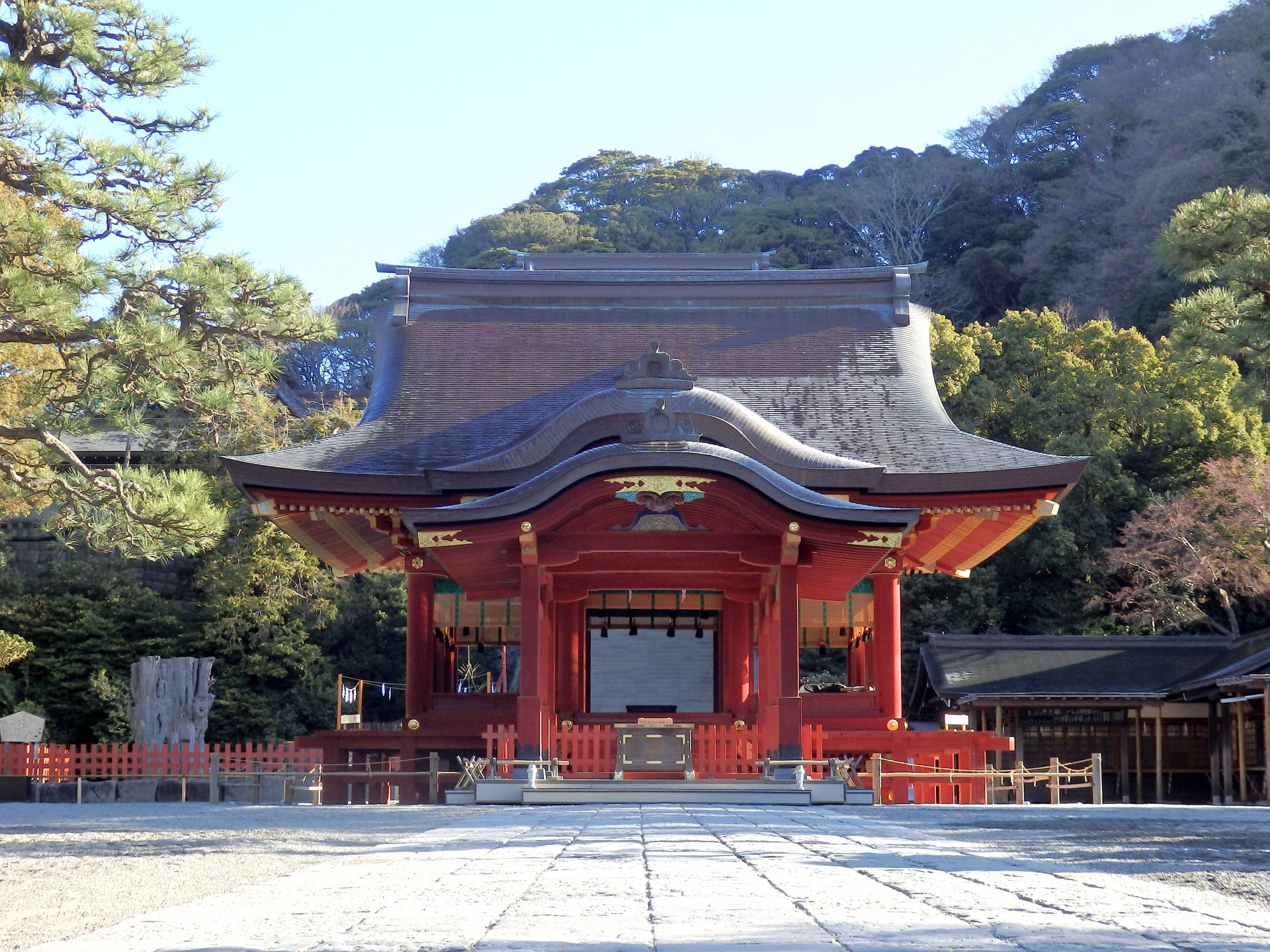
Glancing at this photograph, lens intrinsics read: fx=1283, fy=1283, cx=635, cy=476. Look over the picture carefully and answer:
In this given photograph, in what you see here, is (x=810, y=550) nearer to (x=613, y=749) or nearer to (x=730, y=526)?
(x=730, y=526)

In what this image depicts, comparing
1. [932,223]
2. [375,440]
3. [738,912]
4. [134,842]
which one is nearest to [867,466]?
[375,440]

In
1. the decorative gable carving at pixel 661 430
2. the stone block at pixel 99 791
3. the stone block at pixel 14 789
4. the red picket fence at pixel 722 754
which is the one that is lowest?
the stone block at pixel 99 791

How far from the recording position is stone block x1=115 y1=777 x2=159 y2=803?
1972 centimetres

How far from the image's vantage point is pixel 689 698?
27172mm

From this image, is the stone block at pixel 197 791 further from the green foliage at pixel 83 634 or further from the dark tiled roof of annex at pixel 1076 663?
the dark tiled roof of annex at pixel 1076 663

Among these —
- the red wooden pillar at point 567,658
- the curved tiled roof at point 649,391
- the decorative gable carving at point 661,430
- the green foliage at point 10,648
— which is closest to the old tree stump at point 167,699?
the green foliage at point 10,648

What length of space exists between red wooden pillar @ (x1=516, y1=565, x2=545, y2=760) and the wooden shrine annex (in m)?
0.03

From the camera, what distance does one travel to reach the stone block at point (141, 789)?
19719 mm

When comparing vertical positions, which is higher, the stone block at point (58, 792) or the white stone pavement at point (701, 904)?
the white stone pavement at point (701, 904)

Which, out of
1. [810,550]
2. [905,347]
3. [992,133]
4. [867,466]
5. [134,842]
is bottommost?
[134,842]

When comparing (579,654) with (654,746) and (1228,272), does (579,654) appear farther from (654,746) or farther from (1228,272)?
(1228,272)

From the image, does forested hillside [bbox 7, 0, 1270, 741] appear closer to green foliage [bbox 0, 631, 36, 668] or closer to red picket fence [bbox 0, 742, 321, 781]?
green foliage [bbox 0, 631, 36, 668]

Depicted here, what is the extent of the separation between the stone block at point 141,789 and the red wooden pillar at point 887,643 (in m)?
11.1

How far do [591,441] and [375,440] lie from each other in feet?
10.3
